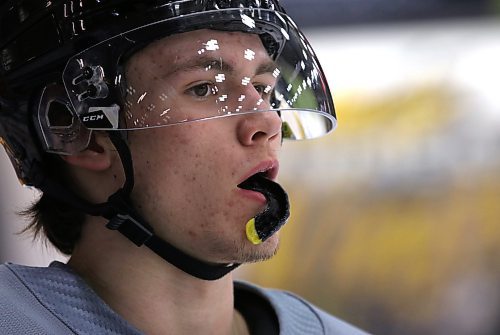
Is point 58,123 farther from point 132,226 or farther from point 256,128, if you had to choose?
point 256,128

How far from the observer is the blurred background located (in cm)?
248

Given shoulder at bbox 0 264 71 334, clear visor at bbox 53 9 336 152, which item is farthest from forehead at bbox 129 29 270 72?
shoulder at bbox 0 264 71 334

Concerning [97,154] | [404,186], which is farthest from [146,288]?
[404,186]

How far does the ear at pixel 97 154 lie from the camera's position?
119 cm

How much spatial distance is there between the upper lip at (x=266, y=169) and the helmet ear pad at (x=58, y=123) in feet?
0.76

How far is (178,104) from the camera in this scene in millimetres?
1113

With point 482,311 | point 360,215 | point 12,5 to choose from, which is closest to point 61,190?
point 12,5

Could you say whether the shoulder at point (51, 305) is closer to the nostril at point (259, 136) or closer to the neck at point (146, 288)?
the neck at point (146, 288)

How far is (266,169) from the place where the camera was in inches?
45.3

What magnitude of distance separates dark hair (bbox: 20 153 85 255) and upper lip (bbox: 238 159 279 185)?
0.28 m

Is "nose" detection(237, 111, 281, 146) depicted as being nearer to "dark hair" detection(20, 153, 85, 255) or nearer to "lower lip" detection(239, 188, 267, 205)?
"lower lip" detection(239, 188, 267, 205)

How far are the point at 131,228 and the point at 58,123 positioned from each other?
0.59ft

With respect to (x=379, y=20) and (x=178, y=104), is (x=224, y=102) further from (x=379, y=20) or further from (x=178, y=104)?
(x=379, y=20)

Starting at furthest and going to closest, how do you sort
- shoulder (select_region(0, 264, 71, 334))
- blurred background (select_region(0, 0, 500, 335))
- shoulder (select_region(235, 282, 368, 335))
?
blurred background (select_region(0, 0, 500, 335)) < shoulder (select_region(235, 282, 368, 335)) < shoulder (select_region(0, 264, 71, 334))
